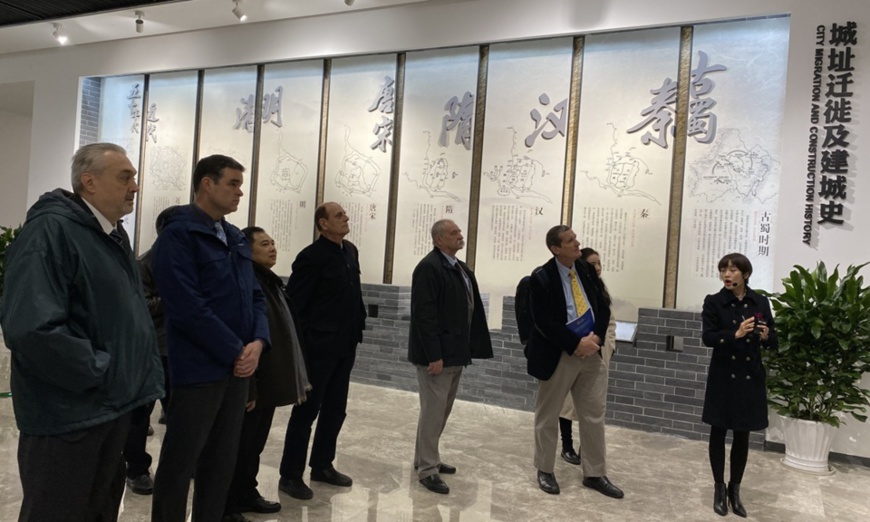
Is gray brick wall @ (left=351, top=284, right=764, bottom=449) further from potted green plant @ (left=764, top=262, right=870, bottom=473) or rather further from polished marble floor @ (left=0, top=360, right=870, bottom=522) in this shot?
potted green plant @ (left=764, top=262, right=870, bottom=473)

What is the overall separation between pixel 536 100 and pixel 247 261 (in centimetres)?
447

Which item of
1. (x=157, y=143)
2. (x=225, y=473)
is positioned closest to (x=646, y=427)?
(x=225, y=473)

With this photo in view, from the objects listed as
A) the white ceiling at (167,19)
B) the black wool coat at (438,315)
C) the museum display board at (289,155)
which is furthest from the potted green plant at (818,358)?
the museum display board at (289,155)

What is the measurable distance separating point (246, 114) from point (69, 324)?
659 cm

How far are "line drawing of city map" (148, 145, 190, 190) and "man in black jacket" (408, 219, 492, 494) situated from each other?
5687 mm

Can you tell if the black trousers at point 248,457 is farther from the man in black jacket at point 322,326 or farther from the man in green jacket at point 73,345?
the man in green jacket at point 73,345

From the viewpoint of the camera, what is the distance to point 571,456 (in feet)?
14.0

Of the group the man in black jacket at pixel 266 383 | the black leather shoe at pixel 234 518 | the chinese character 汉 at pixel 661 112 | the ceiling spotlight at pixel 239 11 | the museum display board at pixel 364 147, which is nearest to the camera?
the man in black jacket at pixel 266 383

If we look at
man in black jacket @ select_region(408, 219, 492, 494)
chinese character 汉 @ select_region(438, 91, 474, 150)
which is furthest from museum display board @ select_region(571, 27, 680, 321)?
man in black jacket @ select_region(408, 219, 492, 494)

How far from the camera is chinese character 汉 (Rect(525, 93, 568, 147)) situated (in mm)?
6137

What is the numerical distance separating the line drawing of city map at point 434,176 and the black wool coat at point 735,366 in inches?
139

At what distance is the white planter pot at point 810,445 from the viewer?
14.4ft

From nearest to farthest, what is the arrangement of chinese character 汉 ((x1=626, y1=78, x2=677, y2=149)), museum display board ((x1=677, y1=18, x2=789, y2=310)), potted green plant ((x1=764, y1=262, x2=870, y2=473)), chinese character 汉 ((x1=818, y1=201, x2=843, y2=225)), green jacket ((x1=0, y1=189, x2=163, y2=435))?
green jacket ((x1=0, y1=189, x2=163, y2=435))
potted green plant ((x1=764, y1=262, x2=870, y2=473))
chinese character 汉 ((x1=818, y1=201, x2=843, y2=225))
museum display board ((x1=677, y1=18, x2=789, y2=310))
chinese character 汉 ((x1=626, y1=78, x2=677, y2=149))

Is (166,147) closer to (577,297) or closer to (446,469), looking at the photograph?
(446,469)
